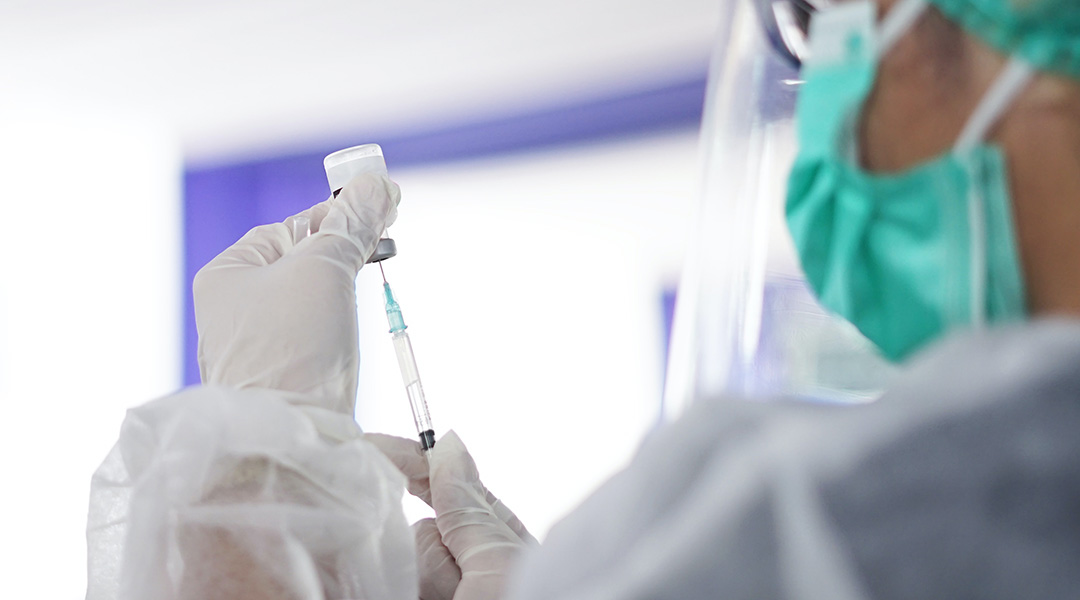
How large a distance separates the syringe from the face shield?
0.47 metres

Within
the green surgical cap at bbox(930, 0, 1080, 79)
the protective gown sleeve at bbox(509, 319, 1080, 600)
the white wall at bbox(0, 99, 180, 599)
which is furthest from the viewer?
the white wall at bbox(0, 99, 180, 599)

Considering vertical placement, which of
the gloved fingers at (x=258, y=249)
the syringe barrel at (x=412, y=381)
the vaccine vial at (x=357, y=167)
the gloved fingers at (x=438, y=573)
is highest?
the vaccine vial at (x=357, y=167)

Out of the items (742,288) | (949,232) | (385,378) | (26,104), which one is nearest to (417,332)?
(385,378)

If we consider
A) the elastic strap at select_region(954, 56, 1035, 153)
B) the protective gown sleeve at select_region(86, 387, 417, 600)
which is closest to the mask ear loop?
the elastic strap at select_region(954, 56, 1035, 153)

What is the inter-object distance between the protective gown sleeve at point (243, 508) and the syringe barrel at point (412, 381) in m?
0.24

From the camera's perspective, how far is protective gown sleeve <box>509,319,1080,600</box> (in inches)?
12.3

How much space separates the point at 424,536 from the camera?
40.4 inches

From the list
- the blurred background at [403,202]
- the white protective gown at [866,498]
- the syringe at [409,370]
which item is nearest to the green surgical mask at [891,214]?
the white protective gown at [866,498]

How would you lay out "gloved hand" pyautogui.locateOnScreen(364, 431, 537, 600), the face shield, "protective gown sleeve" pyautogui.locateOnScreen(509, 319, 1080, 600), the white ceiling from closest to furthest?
1. "protective gown sleeve" pyautogui.locateOnScreen(509, 319, 1080, 600)
2. the face shield
3. "gloved hand" pyautogui.locateOnScreen(364, 431, 537, 600)
4. the white ceiling

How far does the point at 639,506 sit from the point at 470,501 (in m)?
0.66

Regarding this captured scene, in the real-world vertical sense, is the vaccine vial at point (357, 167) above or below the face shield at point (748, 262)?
above

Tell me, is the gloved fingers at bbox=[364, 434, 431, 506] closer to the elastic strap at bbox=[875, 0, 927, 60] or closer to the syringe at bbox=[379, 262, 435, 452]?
the syringe at bbox=[379, 262, 435, 452]

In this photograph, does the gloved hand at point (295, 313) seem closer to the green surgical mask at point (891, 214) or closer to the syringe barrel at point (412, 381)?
the syringe barrel at point (412, 381)

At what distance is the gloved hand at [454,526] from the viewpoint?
34.7 inches
